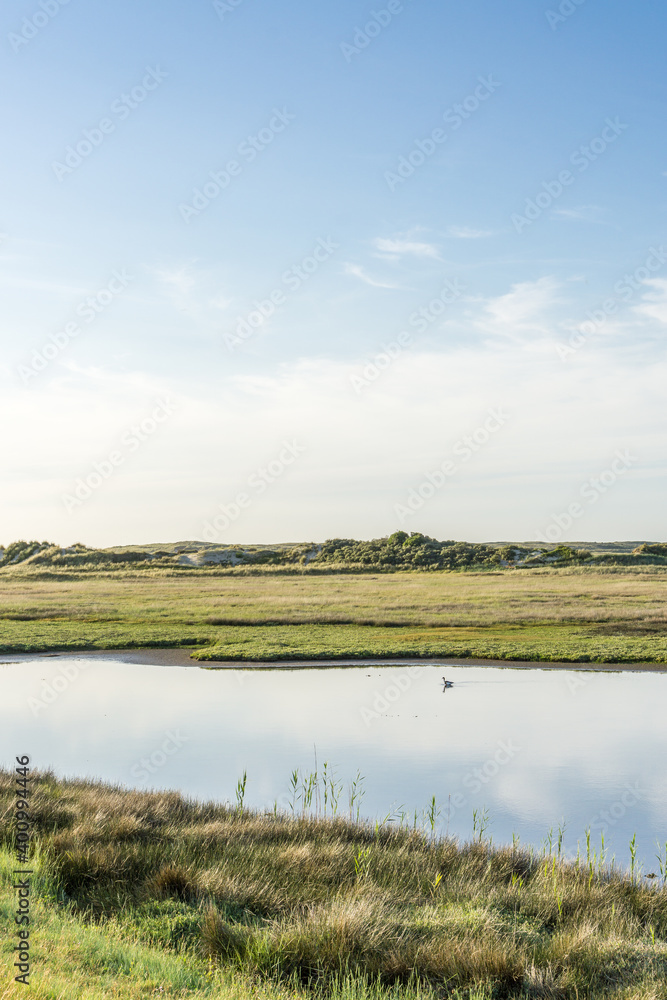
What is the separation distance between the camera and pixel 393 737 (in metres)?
16.5

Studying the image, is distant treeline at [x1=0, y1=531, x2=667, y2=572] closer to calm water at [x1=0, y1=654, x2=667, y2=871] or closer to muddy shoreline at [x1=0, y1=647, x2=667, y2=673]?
muddy shoreline at [x1=0, y1=647, x2=667, y2=673]

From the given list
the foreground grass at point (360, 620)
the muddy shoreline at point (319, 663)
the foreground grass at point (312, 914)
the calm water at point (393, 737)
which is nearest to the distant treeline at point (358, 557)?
the foreground grass at point (360, 620)

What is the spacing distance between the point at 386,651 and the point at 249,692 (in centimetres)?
905

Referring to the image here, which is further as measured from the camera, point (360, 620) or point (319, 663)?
point (360, 620)

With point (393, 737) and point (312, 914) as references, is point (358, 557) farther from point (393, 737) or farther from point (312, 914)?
point (312, 914)

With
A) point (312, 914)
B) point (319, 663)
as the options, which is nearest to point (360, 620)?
point (319, 663)

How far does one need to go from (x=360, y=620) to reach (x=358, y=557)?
62357mm

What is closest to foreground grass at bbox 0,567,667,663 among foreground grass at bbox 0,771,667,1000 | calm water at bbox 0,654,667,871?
calm water at bbox 0,654,667,871

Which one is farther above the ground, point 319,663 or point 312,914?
point 312,914

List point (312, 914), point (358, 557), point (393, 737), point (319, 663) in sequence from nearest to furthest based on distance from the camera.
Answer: point (312, 914) < point (393, 737) < point (319, 663) < point (358, 557)

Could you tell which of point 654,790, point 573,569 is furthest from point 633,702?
point 573,569

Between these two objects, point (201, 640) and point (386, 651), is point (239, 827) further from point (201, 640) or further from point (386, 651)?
point (201, 640)

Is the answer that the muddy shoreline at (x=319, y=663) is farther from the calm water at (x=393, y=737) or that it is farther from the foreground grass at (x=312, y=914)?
the foreground grass at (x=312, y=914)

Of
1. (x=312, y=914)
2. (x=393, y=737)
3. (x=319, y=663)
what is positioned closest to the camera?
(x=312, y=914)
